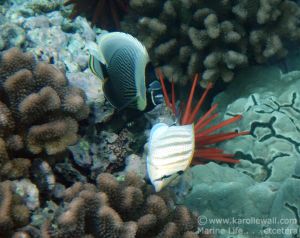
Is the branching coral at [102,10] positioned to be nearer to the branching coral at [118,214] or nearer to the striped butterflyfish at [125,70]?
A: the striped butterflyfish at [125,70]

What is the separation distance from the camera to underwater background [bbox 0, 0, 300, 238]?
1869 mm

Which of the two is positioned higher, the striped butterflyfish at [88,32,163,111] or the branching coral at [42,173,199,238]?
the striped butterflyfish at [88,32,163,111]

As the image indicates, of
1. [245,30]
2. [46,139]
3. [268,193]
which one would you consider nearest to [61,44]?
[46,139]

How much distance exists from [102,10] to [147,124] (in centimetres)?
152

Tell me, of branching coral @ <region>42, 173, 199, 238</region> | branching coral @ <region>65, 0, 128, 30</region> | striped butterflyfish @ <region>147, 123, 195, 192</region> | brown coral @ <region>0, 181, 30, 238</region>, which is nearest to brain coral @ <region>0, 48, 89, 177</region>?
brown coral @ <region>0, 181, 30, 238</region>

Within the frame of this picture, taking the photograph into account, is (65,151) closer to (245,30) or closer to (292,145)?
(292,145)

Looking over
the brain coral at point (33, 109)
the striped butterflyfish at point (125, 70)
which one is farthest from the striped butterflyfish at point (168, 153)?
the brain coral at point (33, 109)

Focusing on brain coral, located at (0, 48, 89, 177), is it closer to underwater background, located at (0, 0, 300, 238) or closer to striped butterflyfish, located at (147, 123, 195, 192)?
underwater background, located at (0, 0, 300, 238)

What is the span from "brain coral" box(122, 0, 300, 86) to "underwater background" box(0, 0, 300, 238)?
13 mm

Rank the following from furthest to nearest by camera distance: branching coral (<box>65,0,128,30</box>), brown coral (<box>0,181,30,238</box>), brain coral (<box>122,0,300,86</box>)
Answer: branching coral (<box>65,0,128,30</box>) < brain coral (<box>122,0,300,86</box>) < brown coral (<box>0,181,30,238</box>)

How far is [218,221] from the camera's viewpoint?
2.39 metres

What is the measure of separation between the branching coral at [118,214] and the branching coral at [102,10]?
2.11 meters

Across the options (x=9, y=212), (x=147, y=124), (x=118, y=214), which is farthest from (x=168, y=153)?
(x=9, y=212)

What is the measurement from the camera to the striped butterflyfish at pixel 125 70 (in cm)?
211
